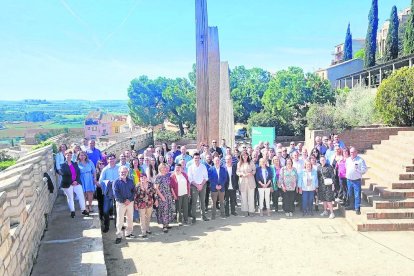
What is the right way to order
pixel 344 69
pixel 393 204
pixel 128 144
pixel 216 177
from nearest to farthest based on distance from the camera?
pixel 393 204
pixel 216 177
pixel 128 144
pixel 344 69

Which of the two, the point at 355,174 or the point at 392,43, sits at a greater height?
the point at 392,43

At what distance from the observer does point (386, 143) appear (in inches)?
494

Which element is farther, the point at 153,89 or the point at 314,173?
the point at 153,89

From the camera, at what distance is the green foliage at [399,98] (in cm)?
1372

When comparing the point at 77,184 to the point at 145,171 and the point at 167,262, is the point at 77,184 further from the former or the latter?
the point at 167,262

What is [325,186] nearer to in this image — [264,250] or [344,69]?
[264,250]

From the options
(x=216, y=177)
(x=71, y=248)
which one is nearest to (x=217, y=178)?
(x=216, y=177)

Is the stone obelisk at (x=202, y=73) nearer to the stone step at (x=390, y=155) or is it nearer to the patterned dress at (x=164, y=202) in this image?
the patterned dress at (x=164, y=202)

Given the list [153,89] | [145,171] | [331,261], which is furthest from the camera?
[153,89]

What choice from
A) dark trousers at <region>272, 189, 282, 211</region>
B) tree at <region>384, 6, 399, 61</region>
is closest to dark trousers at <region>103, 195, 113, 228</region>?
dark trousers at <region>272, 189, 282, 211</region>

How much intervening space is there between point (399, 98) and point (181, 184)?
32.0 ft

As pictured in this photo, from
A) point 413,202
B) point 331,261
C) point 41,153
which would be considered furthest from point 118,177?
point 413,202

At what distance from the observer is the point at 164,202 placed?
26.0ft

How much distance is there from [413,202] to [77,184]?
A: 7293 millimetres
